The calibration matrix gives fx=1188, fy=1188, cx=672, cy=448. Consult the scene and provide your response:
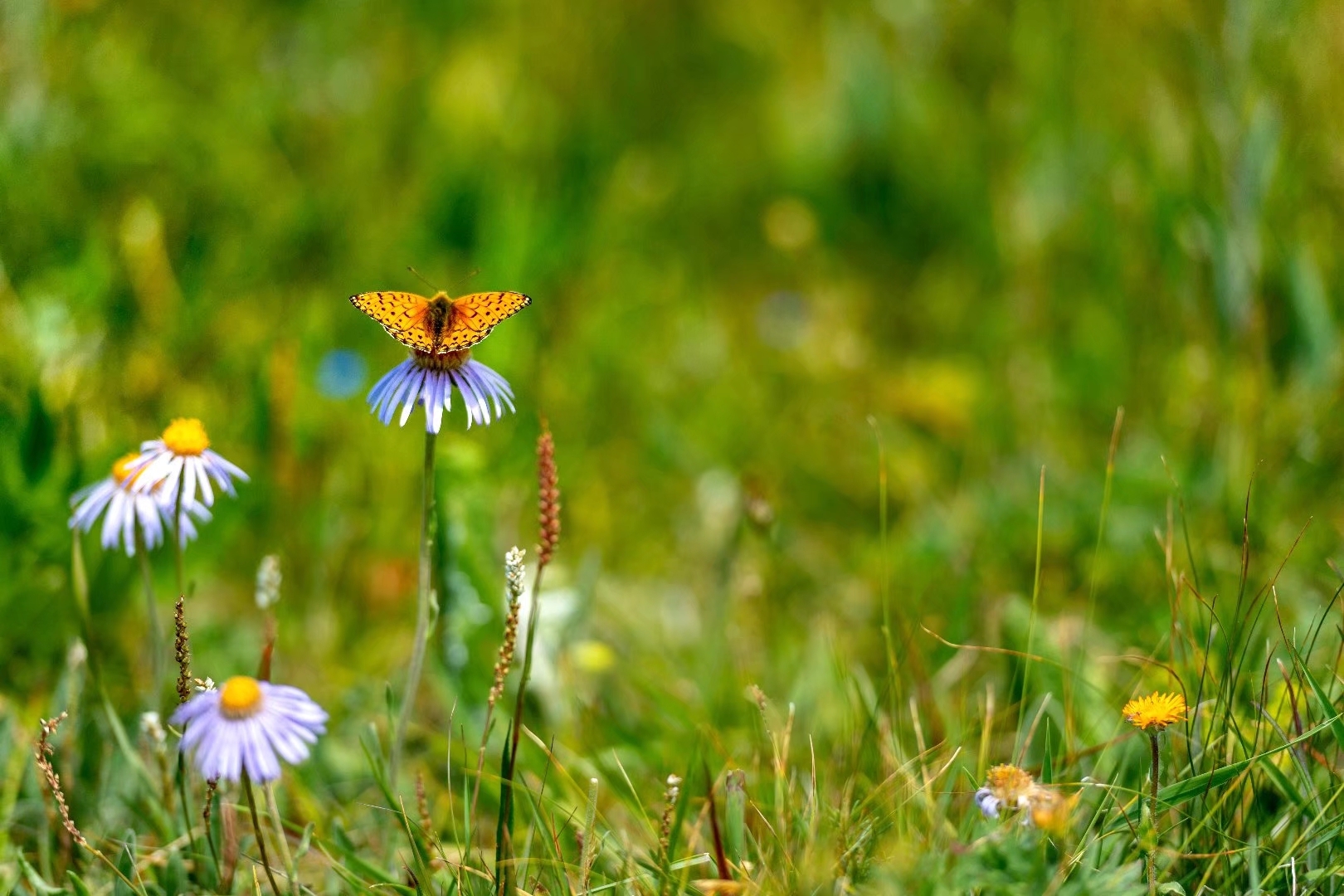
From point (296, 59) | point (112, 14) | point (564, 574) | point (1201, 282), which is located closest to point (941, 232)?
point (1201, 282)

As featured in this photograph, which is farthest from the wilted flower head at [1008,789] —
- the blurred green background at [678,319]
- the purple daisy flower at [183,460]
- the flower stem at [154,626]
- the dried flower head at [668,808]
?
the flower stem at [154,626]

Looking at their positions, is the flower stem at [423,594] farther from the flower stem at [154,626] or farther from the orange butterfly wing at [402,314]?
the flower stem at [154,626]

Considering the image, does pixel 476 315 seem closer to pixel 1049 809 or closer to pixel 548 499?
pixel 548 499

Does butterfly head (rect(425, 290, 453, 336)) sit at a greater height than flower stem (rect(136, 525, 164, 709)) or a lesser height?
greater

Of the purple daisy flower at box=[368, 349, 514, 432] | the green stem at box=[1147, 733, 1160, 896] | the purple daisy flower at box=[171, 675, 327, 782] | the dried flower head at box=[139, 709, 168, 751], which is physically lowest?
the green stem at box=[1147, 733, 1160, 896]

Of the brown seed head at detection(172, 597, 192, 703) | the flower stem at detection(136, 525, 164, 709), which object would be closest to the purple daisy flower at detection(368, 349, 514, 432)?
the brown seed head at detection(172, 597, 192, 703)

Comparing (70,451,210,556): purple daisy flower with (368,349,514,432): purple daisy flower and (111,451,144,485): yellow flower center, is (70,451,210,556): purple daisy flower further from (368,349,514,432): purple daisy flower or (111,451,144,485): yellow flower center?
(368,349,514,432): purple daisy flower

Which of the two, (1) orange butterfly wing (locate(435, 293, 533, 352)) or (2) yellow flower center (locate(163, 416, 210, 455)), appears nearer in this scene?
(1) orange butterfly wing (locate(435, 293, 533, 352))
